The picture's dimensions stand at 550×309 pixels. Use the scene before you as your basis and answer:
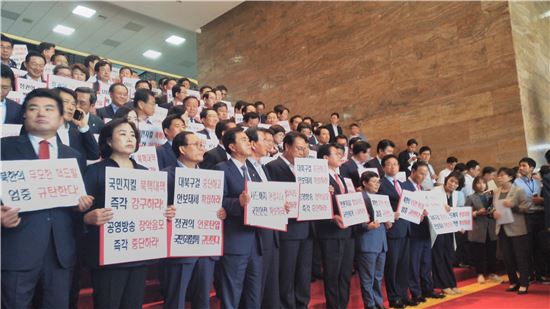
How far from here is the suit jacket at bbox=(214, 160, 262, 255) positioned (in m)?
2.97

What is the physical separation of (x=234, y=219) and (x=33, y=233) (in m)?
1.29

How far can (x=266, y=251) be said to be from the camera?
3.19m

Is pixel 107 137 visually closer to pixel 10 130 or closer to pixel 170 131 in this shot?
pixel 10 130

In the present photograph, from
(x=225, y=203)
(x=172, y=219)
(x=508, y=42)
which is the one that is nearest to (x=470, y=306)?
(x=225, y=203)

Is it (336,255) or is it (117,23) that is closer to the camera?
(336,255)

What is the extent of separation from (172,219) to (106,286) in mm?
536

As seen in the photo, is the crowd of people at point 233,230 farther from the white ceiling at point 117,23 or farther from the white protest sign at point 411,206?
the white ceiling at point 117,23

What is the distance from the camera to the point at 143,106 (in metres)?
4.43

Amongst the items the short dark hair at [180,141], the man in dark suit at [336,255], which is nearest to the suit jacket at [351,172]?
the man in dark suit at [336,255]

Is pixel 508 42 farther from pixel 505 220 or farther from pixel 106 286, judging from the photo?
pixel 106 286

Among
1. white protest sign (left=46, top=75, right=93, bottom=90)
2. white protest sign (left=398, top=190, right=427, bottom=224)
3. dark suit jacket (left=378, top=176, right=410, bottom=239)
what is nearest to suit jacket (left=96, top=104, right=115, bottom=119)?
white protest sign (left=46, top=75, right=93, bottom=90)

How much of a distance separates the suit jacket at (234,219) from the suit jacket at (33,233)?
99 centimetres

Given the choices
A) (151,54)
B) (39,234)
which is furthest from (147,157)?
(151,54)

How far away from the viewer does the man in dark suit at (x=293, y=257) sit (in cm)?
347
